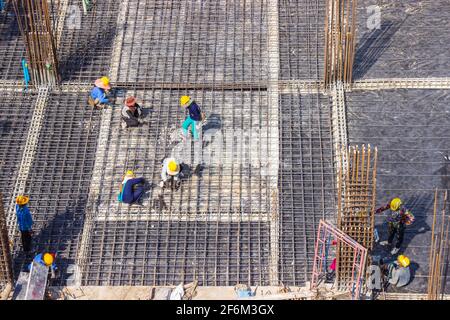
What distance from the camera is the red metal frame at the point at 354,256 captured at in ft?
60.0

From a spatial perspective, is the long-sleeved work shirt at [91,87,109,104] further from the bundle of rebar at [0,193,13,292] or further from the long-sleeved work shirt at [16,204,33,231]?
the bundle of rebar at [0,193,13,292]

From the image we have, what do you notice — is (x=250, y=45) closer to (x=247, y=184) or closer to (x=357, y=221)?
(x=247, y=184)

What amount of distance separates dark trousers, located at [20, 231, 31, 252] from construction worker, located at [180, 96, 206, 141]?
449 centimetres

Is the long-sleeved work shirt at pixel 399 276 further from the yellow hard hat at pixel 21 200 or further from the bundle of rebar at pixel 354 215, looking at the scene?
the yellow hard hat at pixel 21 200

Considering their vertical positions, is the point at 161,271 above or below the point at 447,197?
below

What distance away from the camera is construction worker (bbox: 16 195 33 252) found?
62.4ft

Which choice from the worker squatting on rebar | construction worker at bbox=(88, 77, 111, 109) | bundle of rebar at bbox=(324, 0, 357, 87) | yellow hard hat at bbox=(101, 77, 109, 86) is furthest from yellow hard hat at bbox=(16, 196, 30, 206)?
bundle of rebar at bbox=(324, 0, 357, 87)

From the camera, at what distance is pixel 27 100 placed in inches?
891

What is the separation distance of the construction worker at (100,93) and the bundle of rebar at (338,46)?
536cm

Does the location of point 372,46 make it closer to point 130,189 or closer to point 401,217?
point 401,217

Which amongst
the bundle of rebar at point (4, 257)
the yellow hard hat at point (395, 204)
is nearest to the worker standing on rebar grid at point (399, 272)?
the yellow hard hat at point (395, 204)
